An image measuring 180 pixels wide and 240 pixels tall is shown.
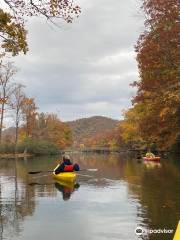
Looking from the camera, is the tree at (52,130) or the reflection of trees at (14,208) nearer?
the reflection of trees at (14,208)

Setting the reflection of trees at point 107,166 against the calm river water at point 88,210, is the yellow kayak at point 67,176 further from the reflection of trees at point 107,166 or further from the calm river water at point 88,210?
the reflection of trees at point 107,166

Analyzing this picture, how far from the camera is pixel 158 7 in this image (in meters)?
27.2

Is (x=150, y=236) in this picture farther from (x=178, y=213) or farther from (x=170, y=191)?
(x=170, y=191)

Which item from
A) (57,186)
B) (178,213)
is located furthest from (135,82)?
(178,213)

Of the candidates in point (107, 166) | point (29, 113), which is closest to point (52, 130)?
point (29, 113)

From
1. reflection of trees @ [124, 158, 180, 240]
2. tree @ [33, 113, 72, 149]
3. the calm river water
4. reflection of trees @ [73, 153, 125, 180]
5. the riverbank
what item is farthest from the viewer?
tree @ [33, 113, 72, 149]

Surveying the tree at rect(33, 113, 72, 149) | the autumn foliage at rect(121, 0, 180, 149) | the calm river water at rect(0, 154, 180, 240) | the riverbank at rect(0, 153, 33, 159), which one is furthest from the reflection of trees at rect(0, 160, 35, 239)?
the tree at rect(33, 113, 72, 149)

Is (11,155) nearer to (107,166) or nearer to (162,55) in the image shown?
(107,166)

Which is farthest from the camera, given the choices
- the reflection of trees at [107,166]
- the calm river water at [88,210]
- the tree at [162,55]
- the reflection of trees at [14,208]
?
the reflection of trees at [107,166]

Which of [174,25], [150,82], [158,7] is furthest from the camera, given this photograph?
[150,82]

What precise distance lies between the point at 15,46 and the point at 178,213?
27.2 ft

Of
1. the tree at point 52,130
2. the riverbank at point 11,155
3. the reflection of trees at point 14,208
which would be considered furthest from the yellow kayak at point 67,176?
the tree at point 52,130

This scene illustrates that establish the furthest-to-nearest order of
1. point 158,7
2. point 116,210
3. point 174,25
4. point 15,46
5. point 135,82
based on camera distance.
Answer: point 135,82, point 158,7, point 174,25, point 116,210, point 15,46

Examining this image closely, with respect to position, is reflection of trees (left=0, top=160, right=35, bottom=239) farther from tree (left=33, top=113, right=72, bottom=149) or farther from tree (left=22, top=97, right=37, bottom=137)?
tree (left=33, top=113, right=72, bottom=149)
